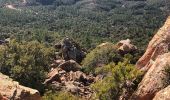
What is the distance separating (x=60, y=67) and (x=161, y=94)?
2559 inches

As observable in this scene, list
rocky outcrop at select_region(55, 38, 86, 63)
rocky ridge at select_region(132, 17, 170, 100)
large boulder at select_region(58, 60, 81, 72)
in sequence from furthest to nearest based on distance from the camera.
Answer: rocky outcrop at select_region(55, 38, 86, 63) < large boulder at select_region(58, 60, 81, 72) < rocky ridge at select_region(132, 17, 170, 100)

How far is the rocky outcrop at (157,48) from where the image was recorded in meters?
76.8

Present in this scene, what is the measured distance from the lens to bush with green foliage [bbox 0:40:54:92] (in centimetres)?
10212

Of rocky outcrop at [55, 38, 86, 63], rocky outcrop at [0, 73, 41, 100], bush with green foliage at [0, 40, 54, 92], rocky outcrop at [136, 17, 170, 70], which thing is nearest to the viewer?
rocky outcrop at [0, 73, 41, 100]

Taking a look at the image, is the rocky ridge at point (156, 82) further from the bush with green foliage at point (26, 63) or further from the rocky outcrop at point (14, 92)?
the bush with green foliage at point (26, 63)

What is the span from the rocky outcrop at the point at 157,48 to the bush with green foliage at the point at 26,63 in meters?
29.7

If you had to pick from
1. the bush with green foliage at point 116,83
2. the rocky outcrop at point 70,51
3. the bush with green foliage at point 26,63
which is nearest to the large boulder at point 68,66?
the bush with green foliage at point 26,63

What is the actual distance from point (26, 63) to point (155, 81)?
47.9m

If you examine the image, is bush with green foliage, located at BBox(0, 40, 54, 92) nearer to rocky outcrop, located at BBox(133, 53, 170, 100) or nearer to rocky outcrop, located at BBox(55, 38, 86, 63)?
rocky outcrop, located at BBox(55, 38, 86, 63)

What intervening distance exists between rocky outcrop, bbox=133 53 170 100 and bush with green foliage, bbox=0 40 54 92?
130 feet

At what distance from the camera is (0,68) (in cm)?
10781

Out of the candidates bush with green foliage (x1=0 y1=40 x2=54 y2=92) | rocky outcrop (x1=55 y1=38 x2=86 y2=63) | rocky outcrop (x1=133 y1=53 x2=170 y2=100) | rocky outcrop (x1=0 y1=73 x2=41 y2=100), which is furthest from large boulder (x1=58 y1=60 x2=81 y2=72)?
rocky outcrop (x1=0 y1=73 x2=41 y2=100)

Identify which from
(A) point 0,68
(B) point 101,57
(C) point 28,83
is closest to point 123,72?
(C) point 28,83

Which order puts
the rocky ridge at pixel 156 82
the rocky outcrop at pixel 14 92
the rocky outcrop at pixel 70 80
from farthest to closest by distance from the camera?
the rocky outcrop at pixel 70 80, the rocky ridge at pixel 156 82, the rocky outcrop at pixel 14 92
